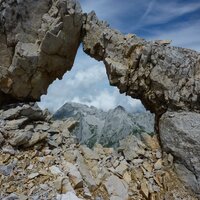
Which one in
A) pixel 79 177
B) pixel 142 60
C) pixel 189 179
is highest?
pixel 142 60

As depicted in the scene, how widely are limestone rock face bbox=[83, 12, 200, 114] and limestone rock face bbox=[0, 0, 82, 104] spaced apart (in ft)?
4.81

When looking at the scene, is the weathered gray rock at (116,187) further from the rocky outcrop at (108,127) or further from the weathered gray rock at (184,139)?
the rocky outcrop at (108,127)

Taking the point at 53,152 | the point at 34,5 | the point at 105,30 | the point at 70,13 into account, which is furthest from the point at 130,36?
the point at 53,152

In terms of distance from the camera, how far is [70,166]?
19.0m

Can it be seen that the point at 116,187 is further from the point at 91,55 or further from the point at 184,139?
the point at 91,55

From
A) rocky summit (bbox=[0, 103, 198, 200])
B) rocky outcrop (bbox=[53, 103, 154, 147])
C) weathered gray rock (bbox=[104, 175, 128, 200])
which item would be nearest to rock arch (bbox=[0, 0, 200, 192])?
rocky summit (bbox=[0, 103, 198, 200])

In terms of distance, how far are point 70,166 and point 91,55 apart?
302 inches

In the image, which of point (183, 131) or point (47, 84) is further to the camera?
point (47, 84)

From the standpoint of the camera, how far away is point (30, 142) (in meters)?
20.0

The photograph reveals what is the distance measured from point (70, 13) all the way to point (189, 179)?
39.4 ft

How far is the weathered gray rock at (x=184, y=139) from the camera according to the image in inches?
725

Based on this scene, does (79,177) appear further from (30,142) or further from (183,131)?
(183,131)

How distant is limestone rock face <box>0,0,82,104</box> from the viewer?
69.8ft

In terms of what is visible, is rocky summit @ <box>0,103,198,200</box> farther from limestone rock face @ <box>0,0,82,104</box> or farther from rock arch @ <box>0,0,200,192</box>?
limestone rock face @ <box>0,0,82,104</box>
